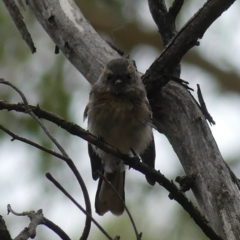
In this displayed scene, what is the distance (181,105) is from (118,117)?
1.77 feet

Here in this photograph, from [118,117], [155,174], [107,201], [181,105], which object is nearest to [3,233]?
[155,174]

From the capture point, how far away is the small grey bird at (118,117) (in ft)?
13.7

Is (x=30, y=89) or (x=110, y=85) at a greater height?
(x=30, y=89)

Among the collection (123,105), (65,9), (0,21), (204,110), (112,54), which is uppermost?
(0,21)

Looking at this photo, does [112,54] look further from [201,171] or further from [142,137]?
[201,171]

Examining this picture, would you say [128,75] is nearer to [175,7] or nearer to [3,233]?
[175,7]

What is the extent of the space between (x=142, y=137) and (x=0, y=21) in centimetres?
279

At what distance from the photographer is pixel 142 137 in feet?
14.0

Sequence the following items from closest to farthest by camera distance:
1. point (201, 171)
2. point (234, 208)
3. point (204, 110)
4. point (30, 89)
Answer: point (234, 208)
point (201, 171)
point (204, 110)
point (30, 89)

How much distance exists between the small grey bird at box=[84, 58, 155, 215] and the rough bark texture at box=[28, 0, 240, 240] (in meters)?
0.11

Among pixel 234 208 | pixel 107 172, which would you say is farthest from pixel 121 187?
pixel 234 208

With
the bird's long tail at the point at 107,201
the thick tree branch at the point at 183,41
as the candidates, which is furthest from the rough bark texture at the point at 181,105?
the bird's long tail at the point at 107,201

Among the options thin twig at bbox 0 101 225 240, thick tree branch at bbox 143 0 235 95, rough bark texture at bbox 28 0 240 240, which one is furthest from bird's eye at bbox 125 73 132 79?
thin twig at bbox 0 101 225 240

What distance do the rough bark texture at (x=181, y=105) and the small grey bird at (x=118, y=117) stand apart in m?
0.11
